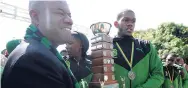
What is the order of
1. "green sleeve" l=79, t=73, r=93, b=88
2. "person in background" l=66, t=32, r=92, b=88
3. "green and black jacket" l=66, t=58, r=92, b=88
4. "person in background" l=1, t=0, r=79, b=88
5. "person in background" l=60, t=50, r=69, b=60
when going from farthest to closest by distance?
"person in background" l=60, t=50, r=69, b=60 → "person in background" l=66, t=32, r=92, b=88 → "green and black jacket" l=66, t=58, r=92, b=88 → "green sleeve" l=79, t=73, r=93, b=88 → "person in background" l=1, t=0, r=79, b=88

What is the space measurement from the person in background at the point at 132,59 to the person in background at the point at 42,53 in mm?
1504

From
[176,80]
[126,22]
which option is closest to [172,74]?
[176,80]

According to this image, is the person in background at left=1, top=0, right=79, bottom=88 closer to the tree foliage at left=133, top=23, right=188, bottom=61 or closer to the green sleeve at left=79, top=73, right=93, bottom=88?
the green sleeve at left=79, top=73, right=93, bottom=88

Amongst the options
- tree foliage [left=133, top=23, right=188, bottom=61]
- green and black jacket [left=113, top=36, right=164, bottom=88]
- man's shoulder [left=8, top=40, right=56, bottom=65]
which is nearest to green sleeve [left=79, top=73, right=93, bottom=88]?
green and black jacket [left=113, top=36, right=164, bottom=88]

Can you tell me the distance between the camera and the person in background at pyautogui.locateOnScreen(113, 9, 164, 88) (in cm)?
292

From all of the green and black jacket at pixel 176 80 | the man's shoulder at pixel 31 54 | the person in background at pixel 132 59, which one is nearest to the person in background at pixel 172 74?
the green and black jacket at pixel 176 80

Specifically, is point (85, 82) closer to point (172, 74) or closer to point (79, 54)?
point (79, 54)

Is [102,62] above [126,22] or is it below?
below

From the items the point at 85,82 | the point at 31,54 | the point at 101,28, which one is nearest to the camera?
the point at 31,54

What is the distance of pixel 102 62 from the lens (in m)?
2.22

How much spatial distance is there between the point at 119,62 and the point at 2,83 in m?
1.83

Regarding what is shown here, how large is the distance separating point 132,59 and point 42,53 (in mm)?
1836

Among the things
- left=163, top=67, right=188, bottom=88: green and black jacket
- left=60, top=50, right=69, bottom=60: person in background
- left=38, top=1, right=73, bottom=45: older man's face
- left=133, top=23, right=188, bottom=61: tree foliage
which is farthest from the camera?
left=133, top=23, right=188, bottom=61: tree foliage

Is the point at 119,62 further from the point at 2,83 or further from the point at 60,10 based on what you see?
the point at 2,83
